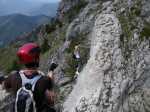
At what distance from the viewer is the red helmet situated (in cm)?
674

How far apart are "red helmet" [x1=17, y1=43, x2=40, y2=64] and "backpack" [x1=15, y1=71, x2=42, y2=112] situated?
277 millimetres

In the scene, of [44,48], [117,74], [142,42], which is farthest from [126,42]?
[44,48]

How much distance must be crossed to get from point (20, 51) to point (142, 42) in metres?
7.19

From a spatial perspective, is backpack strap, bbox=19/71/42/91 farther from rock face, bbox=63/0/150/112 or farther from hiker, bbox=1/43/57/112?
rock face, bbox=63/0/150/112

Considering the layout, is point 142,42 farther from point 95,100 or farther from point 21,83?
point 21,83

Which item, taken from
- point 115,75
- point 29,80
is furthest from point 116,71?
point 29,80

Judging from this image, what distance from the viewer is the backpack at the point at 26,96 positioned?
681 cm

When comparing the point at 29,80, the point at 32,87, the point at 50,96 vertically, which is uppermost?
the point at 29,80

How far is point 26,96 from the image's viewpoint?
6824 mm

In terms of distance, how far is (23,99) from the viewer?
6.84 meters

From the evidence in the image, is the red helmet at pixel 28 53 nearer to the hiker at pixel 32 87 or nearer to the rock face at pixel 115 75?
the hiker at pixel 32 87

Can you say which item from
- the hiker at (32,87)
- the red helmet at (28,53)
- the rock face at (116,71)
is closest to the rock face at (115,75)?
the rock face at (116,71)

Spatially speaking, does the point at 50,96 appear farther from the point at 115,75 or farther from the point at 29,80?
the point at 115,75

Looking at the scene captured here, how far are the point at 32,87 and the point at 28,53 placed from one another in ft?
1.71
